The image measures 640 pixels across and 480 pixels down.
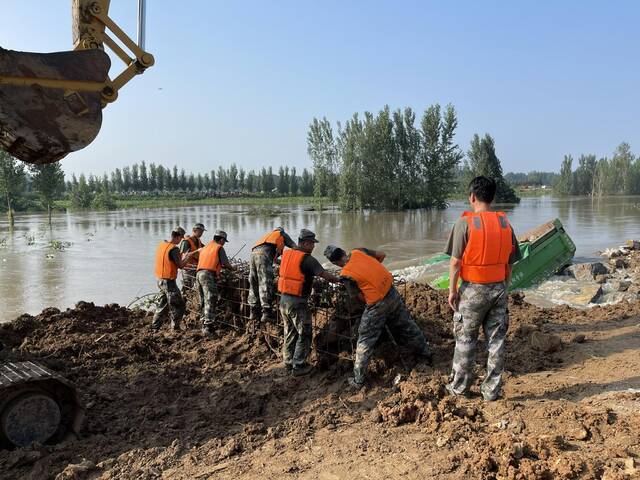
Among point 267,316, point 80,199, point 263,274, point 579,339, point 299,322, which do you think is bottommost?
point 579,339

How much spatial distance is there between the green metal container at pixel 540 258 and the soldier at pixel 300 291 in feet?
17.8

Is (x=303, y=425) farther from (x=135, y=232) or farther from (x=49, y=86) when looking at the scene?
(x=135, y=232)

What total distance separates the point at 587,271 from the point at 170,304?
31.1 feet

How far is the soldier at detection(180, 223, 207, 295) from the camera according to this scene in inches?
365

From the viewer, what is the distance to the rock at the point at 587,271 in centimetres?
1140

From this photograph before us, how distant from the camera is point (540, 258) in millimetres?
11438

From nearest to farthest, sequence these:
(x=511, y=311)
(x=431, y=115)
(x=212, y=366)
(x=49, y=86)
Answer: (x=49, y=86)
(x=212, y=366)
(x=511, y=311)
(x=431, y=115)

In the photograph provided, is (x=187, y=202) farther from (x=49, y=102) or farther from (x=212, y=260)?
(x=49, y=102)

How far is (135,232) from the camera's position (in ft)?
105

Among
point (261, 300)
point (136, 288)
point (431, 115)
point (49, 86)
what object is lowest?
point (136, 288)

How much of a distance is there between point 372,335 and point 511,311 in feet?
11.9

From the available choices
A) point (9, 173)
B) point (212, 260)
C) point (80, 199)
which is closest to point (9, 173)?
point (9, 173)

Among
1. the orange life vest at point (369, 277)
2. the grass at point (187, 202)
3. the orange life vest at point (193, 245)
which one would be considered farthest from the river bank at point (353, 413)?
the grass at point (187, 202)

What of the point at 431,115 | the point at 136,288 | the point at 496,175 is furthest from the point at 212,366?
the point at 496,175
